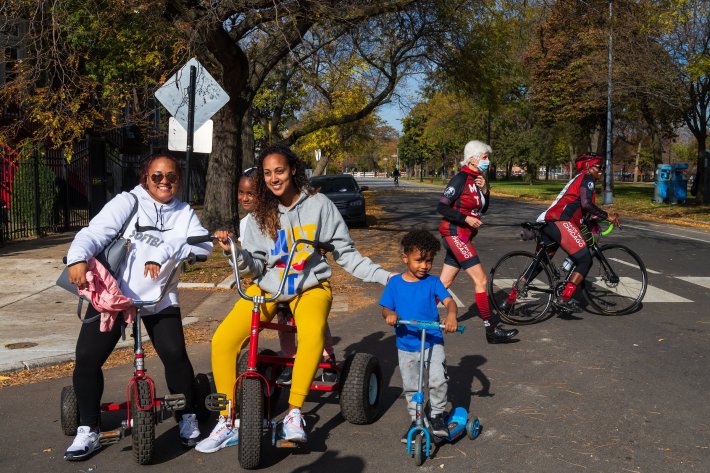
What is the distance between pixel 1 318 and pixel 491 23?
16.8 metres

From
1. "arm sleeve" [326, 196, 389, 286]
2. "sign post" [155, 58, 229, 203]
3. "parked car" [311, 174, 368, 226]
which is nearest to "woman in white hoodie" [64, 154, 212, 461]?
"arm sleeve" [326, 196, 389, 286]

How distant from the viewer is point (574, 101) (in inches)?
1448

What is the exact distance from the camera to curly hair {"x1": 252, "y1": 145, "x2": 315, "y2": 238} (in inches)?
173

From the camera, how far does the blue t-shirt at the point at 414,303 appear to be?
4.10m

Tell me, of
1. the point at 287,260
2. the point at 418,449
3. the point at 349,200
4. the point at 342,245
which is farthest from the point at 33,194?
the point at 418,449

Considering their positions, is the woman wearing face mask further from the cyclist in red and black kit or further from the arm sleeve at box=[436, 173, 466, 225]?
the cyclist in red and black kit

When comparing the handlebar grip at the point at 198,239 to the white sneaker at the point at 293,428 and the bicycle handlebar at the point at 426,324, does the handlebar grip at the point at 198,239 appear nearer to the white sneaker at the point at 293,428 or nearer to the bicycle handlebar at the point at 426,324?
the white sneaker at the point at 293,428

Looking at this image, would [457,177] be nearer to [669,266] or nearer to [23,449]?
[23,449]

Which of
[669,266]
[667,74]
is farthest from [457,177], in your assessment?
[667,74]

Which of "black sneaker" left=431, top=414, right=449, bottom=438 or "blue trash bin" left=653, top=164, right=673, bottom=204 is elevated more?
"blue trash bin" left=653, top=164, right=673, bottom=204

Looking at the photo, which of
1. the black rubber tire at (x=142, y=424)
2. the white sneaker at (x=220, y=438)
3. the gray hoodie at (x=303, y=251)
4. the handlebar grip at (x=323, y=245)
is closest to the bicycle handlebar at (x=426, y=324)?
the gray hoodie at (x=303, y=251)

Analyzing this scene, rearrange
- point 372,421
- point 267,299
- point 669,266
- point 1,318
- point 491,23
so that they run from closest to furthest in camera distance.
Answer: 1. point 267,299
2. point 372,421
3. point 1,318
4. point 669,266
5. point 491,23

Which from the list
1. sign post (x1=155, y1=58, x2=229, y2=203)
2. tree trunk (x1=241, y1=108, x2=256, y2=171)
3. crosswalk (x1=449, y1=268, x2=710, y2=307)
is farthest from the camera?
tree trunk (x1=241, y1=108, x2=256, y2=171)

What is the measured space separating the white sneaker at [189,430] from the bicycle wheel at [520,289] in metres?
3.98
